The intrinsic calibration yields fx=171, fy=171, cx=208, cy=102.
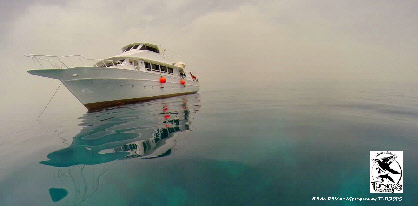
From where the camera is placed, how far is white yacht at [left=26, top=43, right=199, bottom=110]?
13.8 meters

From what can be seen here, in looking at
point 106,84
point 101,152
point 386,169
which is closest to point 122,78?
point 106,84

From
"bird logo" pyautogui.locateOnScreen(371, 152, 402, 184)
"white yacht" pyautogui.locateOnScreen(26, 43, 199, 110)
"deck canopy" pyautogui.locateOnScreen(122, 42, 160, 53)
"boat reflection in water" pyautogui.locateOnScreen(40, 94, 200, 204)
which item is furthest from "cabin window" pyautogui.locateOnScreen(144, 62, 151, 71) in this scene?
"bird logo" pyautogui.locateOnScreen(371, 152, 402, 184)

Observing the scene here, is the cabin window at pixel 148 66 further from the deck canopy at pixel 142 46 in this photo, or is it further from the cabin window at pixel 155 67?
the deck canopy at pixel 142 46

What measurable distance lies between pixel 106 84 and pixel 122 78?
4.49 feet

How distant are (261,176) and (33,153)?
7.90 metres

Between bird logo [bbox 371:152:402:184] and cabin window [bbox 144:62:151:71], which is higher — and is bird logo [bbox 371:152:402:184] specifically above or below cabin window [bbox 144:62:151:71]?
below

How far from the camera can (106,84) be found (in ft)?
48.5

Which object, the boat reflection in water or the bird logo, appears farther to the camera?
the boat reflection in water

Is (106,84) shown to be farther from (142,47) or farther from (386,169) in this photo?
(386,169)

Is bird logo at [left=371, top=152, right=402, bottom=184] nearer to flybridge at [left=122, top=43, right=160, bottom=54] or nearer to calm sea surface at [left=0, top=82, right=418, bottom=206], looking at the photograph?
calm sea surface at [left=0, top=82, right=418, bottom=206]

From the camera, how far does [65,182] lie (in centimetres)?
382

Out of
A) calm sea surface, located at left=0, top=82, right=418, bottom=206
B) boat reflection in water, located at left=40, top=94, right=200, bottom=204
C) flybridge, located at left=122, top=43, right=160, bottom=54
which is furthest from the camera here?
flybridge, located at left=122, top=43, right=160, bottom=54

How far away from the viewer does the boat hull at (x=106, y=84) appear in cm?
1362

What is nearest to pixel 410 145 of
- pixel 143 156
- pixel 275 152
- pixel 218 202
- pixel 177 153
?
pixel 275 152
